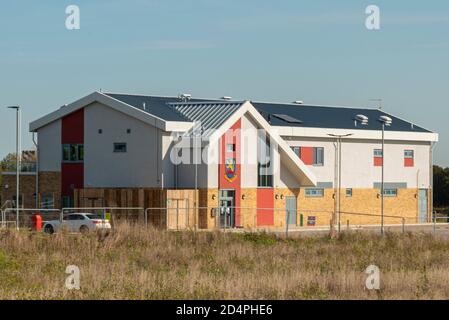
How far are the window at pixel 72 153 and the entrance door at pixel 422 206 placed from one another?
25003mm

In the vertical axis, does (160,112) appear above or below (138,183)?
above

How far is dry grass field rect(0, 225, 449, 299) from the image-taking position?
2244 centimetres

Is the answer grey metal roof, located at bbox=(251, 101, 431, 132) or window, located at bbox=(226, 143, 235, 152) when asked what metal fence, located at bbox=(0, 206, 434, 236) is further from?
grey metal roof, located at bbox=(251, 101, 431, 132)

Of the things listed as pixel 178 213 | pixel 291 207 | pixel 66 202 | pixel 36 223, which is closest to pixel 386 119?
pixel 291 207

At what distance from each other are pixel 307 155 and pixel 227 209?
1058 centimetres

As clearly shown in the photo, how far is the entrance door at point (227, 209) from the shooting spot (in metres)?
57.3

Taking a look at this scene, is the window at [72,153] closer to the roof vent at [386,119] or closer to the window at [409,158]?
the roof vent at [386,119]

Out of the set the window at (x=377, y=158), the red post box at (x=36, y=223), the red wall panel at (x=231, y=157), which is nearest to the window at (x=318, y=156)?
the window at (x=377, y=158)

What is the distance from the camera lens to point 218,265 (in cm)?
3028

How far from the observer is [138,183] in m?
58.5

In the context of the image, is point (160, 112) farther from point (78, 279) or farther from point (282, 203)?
point (78, 279)

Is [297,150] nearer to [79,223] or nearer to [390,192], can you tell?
[390,192]
